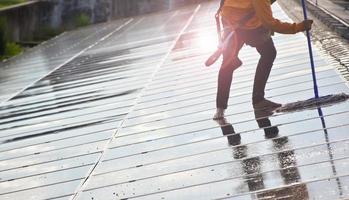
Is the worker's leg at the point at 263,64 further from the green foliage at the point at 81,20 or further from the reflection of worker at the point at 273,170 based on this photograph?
the green foliage at the point at 81,20

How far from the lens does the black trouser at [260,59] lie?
7270 millimetres

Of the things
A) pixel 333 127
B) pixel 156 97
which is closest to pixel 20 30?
pixel 156 97

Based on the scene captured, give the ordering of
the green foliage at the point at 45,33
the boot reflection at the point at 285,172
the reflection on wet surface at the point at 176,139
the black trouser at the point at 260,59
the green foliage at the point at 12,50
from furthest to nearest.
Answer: the green foliage at the point at 45,33 < the green foliage at the point at 12,50 < the black trouser at the point at 260,59 < the reflection on wet surface at the point at 176,139 < the boot reflection at the point at 285,172

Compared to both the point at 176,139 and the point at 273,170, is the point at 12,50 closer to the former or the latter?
the point at 176,139

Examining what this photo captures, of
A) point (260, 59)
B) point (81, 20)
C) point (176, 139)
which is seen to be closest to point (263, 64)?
point (260, 59)

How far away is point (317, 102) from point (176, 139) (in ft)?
4.81

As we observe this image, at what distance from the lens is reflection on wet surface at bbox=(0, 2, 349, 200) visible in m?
5.21

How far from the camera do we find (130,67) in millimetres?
14164

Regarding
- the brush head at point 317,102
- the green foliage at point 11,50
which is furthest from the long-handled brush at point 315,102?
the green foliage at point 11,50

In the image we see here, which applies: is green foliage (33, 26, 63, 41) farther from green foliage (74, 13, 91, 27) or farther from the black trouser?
the black trouser

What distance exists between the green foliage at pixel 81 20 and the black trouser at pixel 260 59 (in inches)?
1068

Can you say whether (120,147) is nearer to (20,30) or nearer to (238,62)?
(238,62)

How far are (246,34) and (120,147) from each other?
172 centimetres

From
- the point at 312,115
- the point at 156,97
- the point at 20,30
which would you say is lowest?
the point at 20,30
